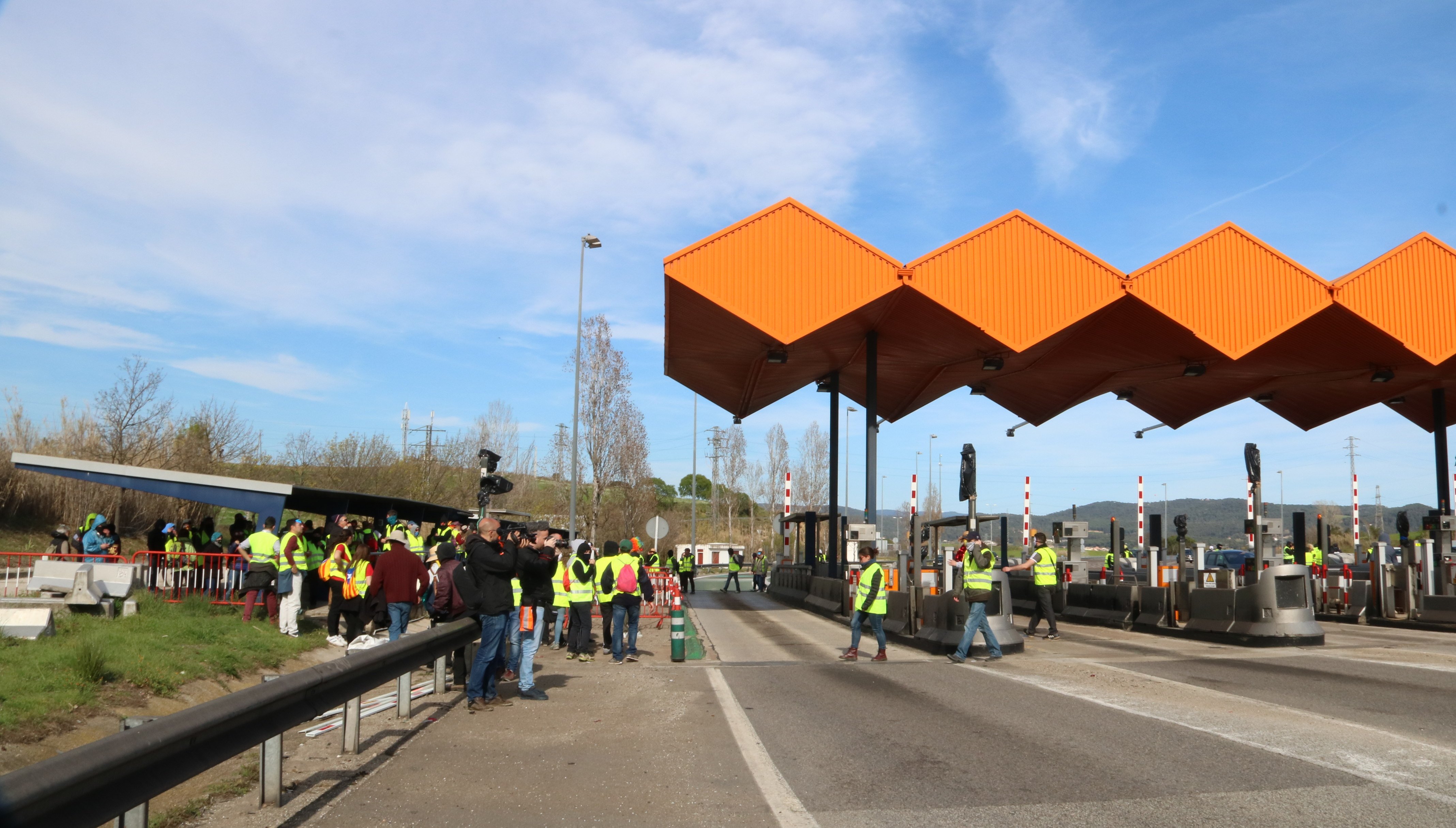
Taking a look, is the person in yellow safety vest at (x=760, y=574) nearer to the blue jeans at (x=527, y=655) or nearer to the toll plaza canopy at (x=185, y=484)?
the toll plaza canopy at (x=185, y=484)

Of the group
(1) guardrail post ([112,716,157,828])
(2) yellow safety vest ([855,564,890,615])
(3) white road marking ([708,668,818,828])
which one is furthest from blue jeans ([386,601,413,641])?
(1) guardrail post ([112,716,157,828])

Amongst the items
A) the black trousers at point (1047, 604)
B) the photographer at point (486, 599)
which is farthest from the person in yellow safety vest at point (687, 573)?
the photographer at point (486, 599)

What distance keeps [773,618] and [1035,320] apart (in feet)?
31.3

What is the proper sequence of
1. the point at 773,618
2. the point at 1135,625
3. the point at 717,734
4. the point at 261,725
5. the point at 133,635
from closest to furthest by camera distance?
1. the point at 261,725
2. the point at 717,734
3. the point at 133,635
4. the point at 1135,625
5. the point at 773,618

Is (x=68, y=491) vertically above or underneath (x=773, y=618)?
A: above

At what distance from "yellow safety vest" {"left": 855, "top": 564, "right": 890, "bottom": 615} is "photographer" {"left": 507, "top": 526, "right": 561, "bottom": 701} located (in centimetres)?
465

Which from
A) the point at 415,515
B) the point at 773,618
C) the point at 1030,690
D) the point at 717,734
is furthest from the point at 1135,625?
the point at 415,515

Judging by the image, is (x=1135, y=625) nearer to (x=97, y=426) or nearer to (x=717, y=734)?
(x=717, y=734)

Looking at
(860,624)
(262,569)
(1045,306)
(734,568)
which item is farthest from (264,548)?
(734,568)

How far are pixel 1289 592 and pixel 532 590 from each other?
12.7 metres

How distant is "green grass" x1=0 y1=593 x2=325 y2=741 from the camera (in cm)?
891

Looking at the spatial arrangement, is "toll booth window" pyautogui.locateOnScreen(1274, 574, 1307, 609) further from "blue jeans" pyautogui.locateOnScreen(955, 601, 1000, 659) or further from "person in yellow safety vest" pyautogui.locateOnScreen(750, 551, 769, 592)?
"person in yellow safety vest" pyautogui.locateOnScreen(750, 551, 769, 592)

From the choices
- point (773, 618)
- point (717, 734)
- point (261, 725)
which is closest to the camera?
point (261, 725)

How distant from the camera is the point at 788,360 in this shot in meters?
26.2
